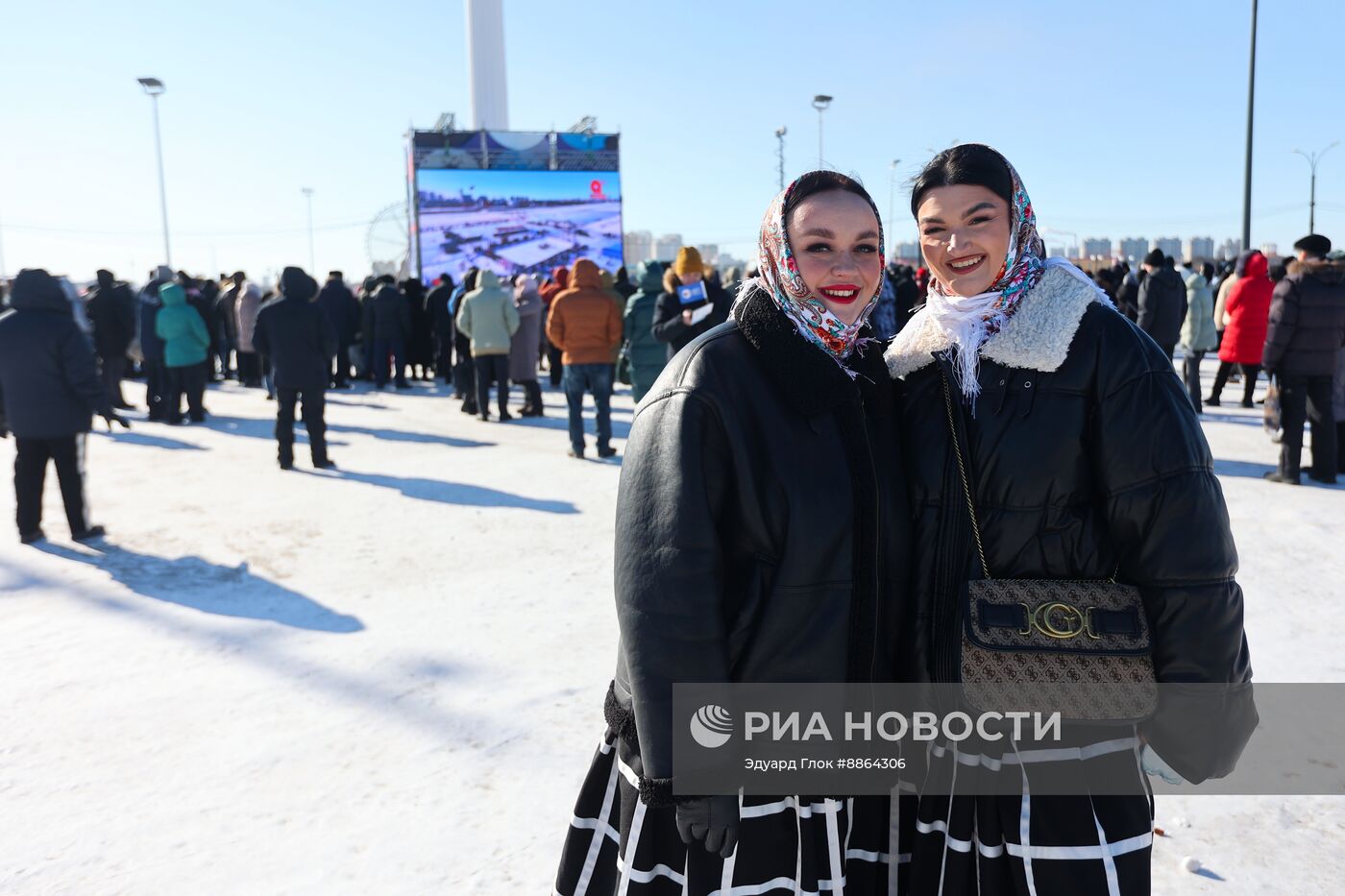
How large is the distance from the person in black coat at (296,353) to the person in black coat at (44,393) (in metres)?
2.01

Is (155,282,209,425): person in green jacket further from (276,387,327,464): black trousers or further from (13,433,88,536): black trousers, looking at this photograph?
(13,433,88,536): black trousers

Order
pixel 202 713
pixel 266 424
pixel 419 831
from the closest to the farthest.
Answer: pixel 419 831
pixel 202 713
pixel 266 424

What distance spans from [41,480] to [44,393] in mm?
644

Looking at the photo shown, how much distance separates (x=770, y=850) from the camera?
1.74 metres

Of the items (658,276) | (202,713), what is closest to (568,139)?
(658,276)

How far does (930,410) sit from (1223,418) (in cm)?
999

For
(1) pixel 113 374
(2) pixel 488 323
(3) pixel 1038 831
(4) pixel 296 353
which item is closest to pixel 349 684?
(3) pixel 1038 831

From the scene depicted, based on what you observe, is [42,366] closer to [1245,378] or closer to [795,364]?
[795,364]

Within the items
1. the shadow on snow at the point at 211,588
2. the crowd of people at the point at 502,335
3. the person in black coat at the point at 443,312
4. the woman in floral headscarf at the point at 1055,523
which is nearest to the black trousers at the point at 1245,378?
the crowd of people at the point at 502,335

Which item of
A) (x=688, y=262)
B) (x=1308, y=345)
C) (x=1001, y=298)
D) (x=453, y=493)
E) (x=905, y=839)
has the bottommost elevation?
(x=453, y=493)

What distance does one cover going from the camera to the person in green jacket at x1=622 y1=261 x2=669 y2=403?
793cm

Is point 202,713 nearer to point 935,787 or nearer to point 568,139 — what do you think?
point 935,787

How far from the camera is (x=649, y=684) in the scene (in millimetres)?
1594

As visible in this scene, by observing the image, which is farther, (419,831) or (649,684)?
(419,831)
